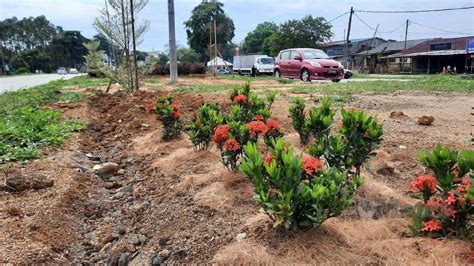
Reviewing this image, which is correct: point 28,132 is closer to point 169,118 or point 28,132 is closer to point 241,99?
point 169,118

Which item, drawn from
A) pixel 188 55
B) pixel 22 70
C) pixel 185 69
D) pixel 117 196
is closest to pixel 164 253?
pixel 117 196

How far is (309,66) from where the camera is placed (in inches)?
603

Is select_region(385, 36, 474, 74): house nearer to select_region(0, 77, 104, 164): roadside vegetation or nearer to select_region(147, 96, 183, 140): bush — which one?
select_region(147, 96, 183, 140): bush

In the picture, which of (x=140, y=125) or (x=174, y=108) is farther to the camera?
(x=140, y=125)

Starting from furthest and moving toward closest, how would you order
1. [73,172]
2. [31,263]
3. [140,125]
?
[140,125] < [73,172] < [31,263]

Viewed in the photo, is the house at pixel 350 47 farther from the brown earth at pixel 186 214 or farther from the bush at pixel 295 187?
the bush at pixel 295 187

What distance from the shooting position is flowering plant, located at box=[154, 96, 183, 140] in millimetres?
4883

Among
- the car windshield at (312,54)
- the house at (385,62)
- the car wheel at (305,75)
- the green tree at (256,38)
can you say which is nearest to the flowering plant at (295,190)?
the car wheel at (305,75)

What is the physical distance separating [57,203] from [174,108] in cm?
185

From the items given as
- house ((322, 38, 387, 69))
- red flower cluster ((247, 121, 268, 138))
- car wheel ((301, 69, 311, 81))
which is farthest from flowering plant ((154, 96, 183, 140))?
house ((322, 38, 387, 69))

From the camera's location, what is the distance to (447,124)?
5.65 m

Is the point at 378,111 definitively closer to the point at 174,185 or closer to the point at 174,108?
the point at 174,108

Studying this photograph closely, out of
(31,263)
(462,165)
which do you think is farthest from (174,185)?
(462,165)

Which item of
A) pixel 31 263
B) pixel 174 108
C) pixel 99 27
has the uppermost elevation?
pixel 99 27
